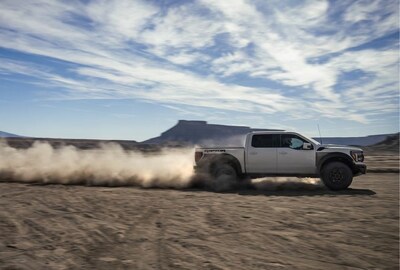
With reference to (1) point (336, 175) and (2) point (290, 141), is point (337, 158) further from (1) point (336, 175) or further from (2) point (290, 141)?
(2) point (290, 141)

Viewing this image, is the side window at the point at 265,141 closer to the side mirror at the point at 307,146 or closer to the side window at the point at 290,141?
the side window at the point at 290,141

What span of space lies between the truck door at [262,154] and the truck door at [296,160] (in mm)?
221

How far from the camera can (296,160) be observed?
1256cm

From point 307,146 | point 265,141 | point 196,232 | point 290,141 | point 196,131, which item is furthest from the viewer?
point 196,131

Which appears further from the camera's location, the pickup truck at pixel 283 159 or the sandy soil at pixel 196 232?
the pickup truck at pixel 283 159

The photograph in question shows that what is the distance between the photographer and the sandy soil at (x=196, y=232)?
5.18 m

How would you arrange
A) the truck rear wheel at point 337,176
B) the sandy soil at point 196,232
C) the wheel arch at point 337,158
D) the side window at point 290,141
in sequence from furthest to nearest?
the side window at point 290,141, the wheel arch at point 337,158, the truck rear wheel at point 337,176, the sandy soil at point 196,232

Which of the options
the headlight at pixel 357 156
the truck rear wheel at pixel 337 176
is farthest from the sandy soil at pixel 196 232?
the headlight at pixel 357 156

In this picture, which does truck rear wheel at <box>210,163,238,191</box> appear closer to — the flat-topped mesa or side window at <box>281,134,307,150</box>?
side window at <box>281,134,307,150</box>

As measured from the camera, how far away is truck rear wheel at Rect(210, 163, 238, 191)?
12.5 metres

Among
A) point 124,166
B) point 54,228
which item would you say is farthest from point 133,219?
point 124,166

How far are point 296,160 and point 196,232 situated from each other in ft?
22.4

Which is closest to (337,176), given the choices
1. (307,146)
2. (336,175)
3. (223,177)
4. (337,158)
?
(336,175)

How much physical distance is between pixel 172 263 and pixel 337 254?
2450 mm
